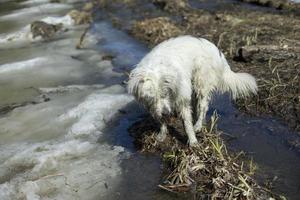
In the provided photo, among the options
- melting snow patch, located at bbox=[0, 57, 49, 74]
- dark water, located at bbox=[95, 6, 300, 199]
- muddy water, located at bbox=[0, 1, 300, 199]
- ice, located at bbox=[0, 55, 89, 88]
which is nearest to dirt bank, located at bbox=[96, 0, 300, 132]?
dark water, located at bbox=[95, 6, 300, 199]

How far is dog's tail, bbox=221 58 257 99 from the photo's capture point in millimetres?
7945

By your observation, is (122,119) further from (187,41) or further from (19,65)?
(19,65)

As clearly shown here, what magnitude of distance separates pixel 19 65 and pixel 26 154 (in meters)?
5.48

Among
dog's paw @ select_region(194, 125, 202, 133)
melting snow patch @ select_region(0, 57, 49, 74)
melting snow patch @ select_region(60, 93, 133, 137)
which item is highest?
dog's paw @ select_region(194, 125, 202, 133)

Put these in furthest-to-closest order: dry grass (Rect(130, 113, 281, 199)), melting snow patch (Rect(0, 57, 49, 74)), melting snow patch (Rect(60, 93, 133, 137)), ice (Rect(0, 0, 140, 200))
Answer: melting snow patch (Rect(0, 57, 49, 74)) → melting snow patch (Rect(60, 93, 133, 137)) → ice (Rect(0, 0, 140, 200)) → dry grass (Rect(130, 113, 281, 199))

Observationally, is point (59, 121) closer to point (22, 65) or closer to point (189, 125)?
point (189, 125)

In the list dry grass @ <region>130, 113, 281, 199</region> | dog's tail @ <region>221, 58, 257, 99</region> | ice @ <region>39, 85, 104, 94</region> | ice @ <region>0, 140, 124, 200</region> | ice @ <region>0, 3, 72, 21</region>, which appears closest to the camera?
dry grass @ <region>130, 113, 281, 199</region>

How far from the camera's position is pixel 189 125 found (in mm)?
7254

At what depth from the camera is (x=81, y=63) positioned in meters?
12.8

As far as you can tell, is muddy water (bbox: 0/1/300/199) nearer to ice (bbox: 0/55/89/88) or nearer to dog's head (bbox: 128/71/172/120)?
ice (bbox: 0/55/89/88)

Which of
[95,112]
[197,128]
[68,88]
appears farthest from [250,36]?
[197,128]

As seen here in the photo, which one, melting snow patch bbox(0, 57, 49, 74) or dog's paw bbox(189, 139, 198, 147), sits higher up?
dog's paw bbox(189, 139, 198, 147)

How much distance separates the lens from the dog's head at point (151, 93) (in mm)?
6539

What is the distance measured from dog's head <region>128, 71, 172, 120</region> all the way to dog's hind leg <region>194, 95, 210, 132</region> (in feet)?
3.03
